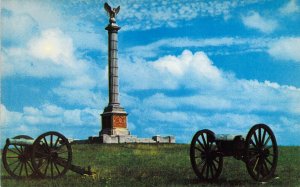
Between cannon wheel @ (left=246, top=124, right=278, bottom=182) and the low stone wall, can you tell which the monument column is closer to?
the low stone wall

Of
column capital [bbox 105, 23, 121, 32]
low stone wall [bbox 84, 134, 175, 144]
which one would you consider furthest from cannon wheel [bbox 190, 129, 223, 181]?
column capital [bbox 105, 23, 121, 32]

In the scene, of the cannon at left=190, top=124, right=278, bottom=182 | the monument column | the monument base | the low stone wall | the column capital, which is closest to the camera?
the cannon at left=190, top=124, right=278, bottom=182

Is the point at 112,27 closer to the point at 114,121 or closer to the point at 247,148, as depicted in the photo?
the point at 114,121

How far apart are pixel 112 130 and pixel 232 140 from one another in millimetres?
20817

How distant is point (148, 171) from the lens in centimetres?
1583

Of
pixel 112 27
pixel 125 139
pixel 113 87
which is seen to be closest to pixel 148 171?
pixel 125 139

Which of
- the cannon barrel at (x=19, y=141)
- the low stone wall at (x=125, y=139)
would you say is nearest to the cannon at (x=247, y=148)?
the cannon barrel at (x=19, y=141)

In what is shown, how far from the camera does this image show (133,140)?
31938mm

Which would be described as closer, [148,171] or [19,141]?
[19,141]

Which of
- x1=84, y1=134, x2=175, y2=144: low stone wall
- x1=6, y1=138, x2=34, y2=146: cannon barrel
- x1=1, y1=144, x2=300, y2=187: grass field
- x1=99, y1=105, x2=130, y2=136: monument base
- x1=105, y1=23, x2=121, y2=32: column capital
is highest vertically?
x1=105, y1=23, x2=121, y2=32: column capital

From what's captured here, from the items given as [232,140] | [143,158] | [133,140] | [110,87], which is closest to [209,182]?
[232,140]

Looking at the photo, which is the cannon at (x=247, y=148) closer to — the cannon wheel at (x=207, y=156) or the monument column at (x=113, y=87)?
the cannon wheel at (x=207, y=156)

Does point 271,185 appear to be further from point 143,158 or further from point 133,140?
point 133,140

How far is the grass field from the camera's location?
504 inches
